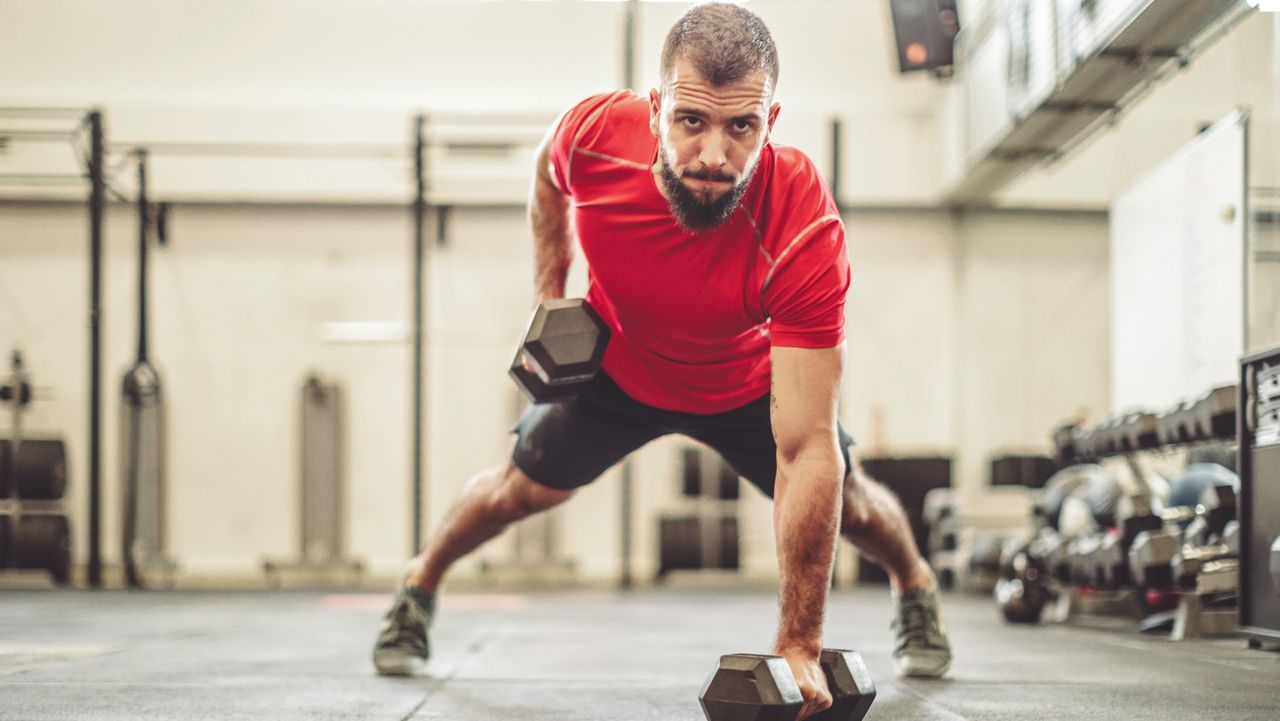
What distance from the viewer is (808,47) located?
7.43 meters

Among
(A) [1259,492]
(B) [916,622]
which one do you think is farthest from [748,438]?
(A) [1259,492]

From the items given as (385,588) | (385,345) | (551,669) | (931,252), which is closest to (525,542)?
(385,588)

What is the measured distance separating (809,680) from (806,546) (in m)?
0.18

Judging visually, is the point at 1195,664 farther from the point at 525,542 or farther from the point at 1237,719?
the point at 525,542

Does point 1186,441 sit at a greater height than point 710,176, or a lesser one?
lesser

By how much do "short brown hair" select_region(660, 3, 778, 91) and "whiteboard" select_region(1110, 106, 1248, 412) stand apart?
296 centimetres

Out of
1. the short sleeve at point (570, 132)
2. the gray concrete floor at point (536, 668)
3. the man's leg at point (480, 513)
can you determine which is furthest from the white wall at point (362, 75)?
the short sleeve at point (570, 132)

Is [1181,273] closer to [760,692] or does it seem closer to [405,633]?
[405,633]

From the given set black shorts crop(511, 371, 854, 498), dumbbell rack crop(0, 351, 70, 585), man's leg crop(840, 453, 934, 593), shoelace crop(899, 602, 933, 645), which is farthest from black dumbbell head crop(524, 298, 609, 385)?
dumbbell rack crop(0, 351, 70, 585)

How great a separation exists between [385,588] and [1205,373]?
4538 mm

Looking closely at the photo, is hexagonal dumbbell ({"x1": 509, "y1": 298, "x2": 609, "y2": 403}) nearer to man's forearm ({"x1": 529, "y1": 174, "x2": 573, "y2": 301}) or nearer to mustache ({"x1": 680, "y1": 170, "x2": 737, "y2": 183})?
man's forearm ({"x1": 529, "y1": 174, "x2": 573, "y2": 301})

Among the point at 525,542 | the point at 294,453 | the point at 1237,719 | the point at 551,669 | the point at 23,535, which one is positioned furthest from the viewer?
the point at 294,453

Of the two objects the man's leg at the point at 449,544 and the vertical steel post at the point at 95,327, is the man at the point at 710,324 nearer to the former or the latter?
the man's leg at the point at 449,544

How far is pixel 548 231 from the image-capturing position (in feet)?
6.64
